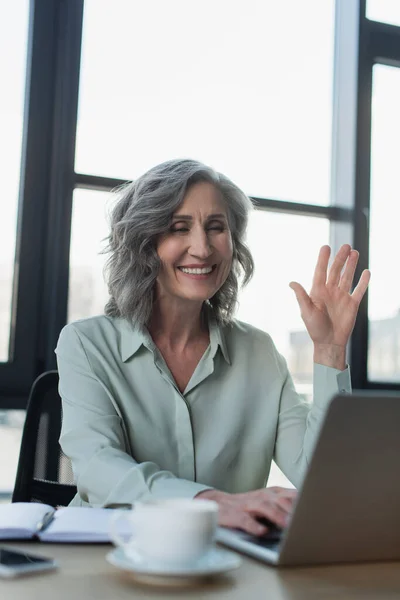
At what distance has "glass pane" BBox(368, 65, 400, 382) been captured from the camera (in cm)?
291

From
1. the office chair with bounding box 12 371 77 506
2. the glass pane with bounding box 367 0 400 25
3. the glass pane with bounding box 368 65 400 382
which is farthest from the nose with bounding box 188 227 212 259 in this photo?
the glass pane with bounding box 367 0 400 25

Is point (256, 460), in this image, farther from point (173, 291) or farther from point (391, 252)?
point (391, 252)

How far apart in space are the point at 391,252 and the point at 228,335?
1.30 metres

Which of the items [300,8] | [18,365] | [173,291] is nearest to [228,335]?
[173,291]

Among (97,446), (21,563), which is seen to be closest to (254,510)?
(21,563)

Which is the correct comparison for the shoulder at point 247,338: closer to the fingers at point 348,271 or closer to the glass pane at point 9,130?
the fingers at point 348,271

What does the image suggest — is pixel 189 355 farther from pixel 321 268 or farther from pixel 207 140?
pixel 207 140

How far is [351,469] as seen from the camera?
2.52ft

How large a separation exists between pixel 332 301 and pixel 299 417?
31cm

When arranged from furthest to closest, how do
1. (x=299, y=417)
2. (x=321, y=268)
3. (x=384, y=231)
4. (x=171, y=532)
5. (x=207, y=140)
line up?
(x=384, y=231)
(x=207, y=140)
(x=299, y=417)
(x=321, y=268)
(x=171, y=532)

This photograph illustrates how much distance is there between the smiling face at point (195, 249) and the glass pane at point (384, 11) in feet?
5.28

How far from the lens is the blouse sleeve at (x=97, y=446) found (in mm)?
1206

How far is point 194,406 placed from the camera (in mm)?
1714

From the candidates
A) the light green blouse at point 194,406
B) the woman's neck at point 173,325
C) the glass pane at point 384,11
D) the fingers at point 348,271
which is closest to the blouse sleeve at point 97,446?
the light green blouse at point 194,406
